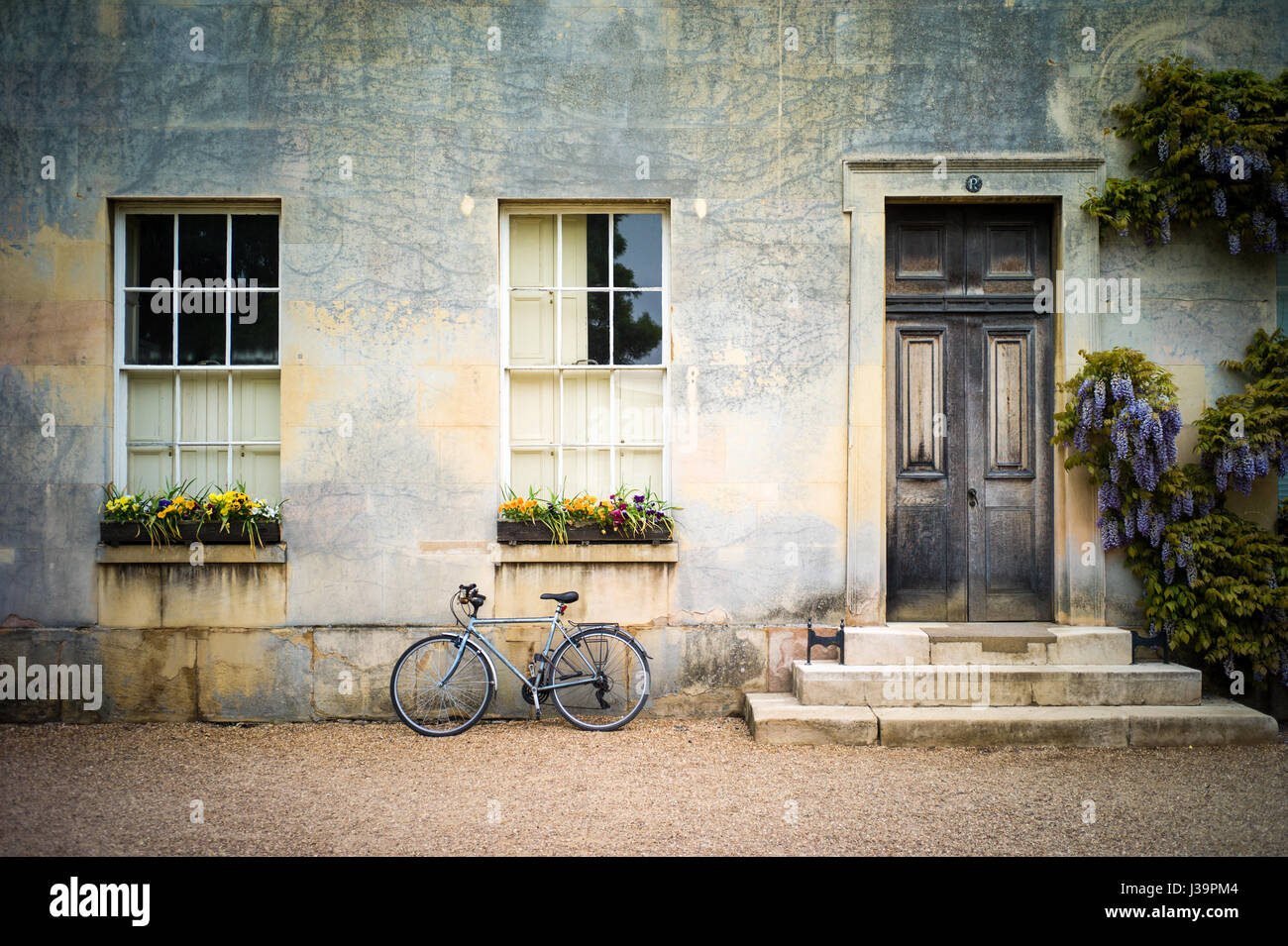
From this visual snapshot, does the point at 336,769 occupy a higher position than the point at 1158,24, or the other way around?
the point at 1158,24

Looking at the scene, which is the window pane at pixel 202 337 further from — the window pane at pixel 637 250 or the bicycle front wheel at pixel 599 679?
the bicycle front wheel at pixel 599 679

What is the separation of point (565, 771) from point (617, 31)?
513 cm

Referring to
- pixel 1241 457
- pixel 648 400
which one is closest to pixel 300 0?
pixel 648 400

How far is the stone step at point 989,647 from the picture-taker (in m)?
5.76

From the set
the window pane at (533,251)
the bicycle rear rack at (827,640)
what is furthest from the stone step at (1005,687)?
the window pane at (533,251)

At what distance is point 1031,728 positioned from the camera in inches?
208

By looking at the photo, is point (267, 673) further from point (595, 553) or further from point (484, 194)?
point (484, 194)

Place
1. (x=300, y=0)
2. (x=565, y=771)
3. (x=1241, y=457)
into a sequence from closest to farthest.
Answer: (x=565, y=771), (x=1241, y=457), (x=300, y=0)

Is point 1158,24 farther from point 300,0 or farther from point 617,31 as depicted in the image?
point 300,0

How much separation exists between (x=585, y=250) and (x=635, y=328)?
2.35ft

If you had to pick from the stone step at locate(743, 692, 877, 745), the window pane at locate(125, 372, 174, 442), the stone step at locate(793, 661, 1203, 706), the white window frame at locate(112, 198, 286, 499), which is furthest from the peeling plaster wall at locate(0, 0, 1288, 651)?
the stone step at locate(743, 692, 877, 745)

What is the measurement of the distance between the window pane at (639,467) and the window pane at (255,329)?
2778 mm

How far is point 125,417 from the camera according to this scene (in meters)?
6.21

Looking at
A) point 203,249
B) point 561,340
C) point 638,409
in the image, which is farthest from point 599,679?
point 203,249
